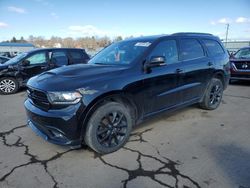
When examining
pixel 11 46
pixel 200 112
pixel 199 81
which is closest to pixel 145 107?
pixel 199 81

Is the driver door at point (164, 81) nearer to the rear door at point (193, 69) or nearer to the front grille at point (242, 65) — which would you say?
the rear door at point (193, 69)

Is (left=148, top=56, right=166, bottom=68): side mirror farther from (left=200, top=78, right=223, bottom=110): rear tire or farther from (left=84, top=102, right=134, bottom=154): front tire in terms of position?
(left=200, top=78, right=223, bottom=110): rear tire

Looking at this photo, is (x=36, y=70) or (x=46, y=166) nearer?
(x=46, y=166)

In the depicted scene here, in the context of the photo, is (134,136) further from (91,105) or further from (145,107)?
(91,105)

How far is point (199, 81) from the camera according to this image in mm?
4875

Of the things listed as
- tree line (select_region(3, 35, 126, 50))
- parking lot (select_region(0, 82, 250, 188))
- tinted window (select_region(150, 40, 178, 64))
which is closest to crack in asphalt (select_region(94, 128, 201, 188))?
parking lot (select_region(0, 82, 250, 188))

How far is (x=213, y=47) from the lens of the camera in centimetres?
543

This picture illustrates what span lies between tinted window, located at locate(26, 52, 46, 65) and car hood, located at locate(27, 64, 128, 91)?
5277 mm

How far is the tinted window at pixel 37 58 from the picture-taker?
27.4 feet

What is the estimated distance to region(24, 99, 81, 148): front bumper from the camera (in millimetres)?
3008

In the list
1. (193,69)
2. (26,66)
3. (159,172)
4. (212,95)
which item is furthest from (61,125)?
(26,66)

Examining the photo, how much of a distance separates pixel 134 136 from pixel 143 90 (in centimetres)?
95

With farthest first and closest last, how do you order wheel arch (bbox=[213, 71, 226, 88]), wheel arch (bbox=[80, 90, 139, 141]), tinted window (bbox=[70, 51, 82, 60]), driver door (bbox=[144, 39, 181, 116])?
1. tinted window (bbox=[70, 51, 82, 60])
2. wheel arch (bbox=[213, 71, 226, 88])
3. driver door (bbox=[144, 39, 181, 116])
4. wheel arch (bbox=[80, 90, 139, 141])

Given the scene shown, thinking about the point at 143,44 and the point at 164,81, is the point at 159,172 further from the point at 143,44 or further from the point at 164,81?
the point at 143,44
